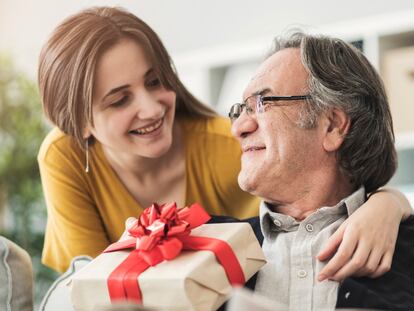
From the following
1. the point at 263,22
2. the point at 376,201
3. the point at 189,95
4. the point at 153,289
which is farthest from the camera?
the point at 263,22

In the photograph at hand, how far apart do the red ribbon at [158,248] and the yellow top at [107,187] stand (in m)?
0.66

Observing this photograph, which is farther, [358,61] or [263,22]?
[263,22]

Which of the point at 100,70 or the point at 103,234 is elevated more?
the point at 100,70

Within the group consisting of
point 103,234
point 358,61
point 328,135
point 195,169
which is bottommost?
point 103,234

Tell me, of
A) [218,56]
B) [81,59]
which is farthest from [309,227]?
[218,56]

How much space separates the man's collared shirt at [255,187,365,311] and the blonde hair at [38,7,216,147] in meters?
0.57

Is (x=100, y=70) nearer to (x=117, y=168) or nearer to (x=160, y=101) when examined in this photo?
(x=160, y=101)

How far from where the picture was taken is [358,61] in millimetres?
1622

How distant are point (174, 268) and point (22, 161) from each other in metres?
3.19

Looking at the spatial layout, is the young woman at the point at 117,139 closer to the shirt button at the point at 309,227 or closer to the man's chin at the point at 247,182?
the shirt button at the point at 309,227

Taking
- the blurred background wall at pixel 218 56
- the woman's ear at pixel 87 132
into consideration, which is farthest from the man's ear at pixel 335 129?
the blurred background wall at pixel 218 56

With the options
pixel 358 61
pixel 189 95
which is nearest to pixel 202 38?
pixel 189 95

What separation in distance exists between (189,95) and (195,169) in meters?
0.23

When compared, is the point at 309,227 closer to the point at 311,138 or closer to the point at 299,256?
the point at 299,256
